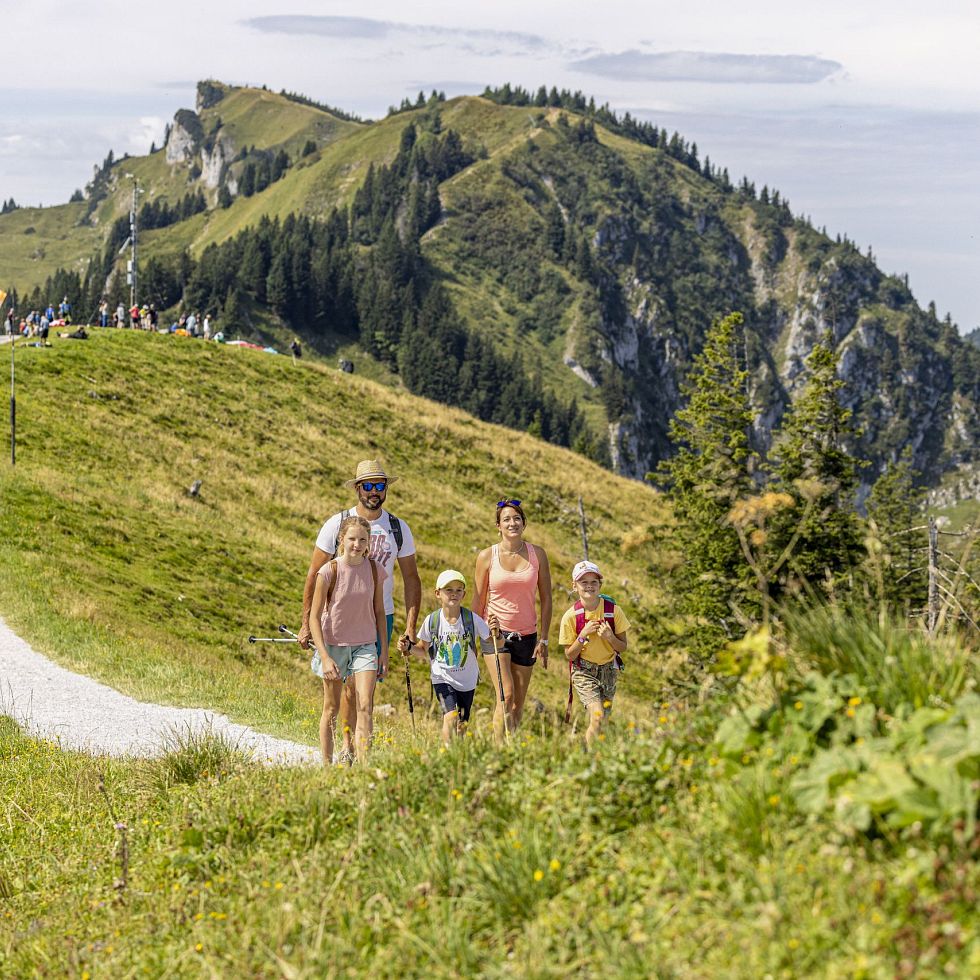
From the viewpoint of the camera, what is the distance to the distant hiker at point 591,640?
9.48m

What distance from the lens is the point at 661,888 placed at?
179 inches

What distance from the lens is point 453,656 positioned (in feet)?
30.2

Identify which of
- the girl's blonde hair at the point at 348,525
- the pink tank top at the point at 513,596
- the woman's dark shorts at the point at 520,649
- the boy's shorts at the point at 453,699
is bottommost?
the boy's shorts at the point at 453,699

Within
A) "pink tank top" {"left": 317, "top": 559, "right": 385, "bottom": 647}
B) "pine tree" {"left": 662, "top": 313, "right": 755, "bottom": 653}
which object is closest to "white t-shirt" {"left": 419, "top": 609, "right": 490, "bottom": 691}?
"pink tank top" {"left": 317, "top": 559, "right": 385, "bottom": 647}

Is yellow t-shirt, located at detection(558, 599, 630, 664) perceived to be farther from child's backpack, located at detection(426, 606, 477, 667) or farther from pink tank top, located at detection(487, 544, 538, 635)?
child's backpack, located at detection(426, 606, 477, 667)

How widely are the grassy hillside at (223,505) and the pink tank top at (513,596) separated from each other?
2.75 meters

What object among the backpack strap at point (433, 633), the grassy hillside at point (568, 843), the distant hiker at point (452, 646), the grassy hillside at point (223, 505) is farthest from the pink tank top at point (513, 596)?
the grassy hillside at point (223, 505)

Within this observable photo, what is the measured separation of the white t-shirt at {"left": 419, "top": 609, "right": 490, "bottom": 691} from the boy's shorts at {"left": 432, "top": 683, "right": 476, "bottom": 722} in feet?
0.13

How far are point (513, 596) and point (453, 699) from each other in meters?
1.07

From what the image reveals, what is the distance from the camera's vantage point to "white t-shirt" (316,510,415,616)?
9102 mm

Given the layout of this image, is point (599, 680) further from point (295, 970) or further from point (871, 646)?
point (295, 970)

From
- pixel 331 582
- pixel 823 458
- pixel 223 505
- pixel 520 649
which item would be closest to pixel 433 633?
pixel 520 649

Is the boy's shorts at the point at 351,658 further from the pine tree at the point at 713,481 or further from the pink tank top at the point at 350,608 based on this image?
the pine tree at the point at 713,481

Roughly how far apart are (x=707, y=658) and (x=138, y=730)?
1597cm
